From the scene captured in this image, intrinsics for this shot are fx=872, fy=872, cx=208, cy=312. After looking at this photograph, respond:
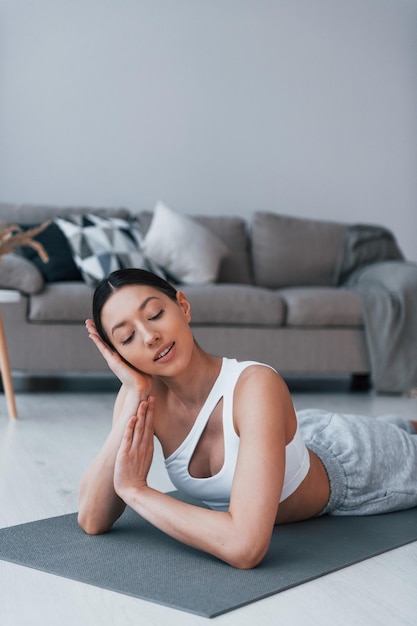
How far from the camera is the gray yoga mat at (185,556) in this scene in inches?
58.0

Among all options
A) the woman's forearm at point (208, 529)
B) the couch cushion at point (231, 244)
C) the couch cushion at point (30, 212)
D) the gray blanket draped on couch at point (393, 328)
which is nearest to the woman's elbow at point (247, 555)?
the woman's forearm at point (208, 529)

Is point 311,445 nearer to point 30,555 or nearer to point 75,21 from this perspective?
point 30,555

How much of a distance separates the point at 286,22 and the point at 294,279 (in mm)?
A: 1783

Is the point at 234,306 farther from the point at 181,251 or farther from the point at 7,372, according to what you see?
the point at 7,372

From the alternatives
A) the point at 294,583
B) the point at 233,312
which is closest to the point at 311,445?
the point at 294,583

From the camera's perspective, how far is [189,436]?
1.75 metres

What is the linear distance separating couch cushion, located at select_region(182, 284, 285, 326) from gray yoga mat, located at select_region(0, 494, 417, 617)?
2.27 meters

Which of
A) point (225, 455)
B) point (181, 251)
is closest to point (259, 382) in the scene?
point (225, 455)

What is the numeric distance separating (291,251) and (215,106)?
113 cm

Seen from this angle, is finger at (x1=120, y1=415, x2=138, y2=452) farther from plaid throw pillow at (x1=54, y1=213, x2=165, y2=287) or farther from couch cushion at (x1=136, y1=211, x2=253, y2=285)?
couch cushion at (x1=136, y1=211, x2=253, y2=285)

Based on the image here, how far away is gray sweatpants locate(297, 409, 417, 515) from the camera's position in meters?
2.04

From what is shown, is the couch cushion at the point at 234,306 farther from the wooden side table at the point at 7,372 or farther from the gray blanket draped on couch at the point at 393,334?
the wooden side table at the point at 7,372

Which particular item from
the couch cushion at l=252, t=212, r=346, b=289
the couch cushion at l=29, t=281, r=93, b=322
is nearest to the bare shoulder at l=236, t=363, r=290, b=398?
the couch cushion at l=29, t=281, r=93, b=322

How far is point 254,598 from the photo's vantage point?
56.7 inches
